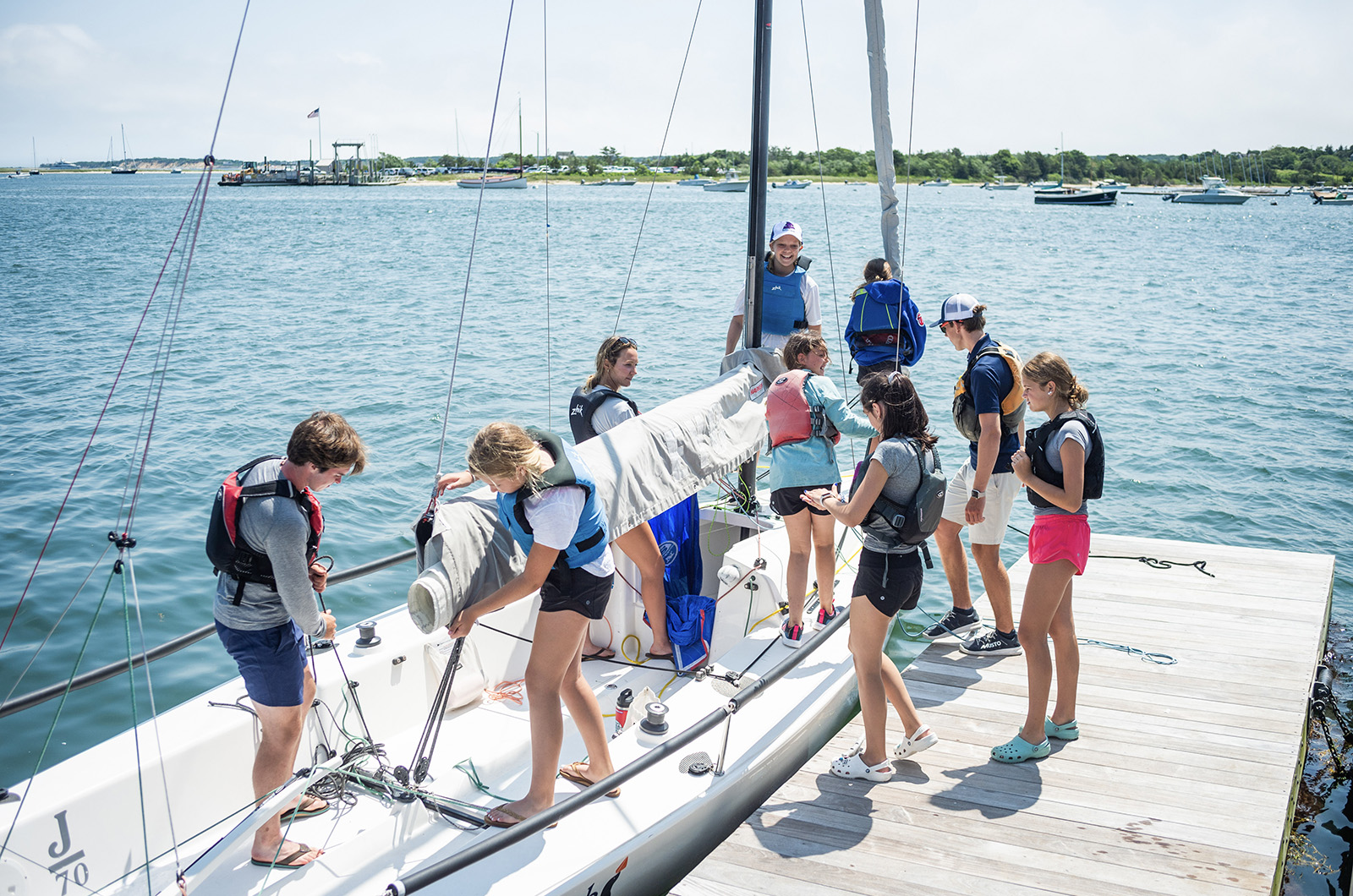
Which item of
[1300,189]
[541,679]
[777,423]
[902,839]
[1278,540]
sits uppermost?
[1300,189]

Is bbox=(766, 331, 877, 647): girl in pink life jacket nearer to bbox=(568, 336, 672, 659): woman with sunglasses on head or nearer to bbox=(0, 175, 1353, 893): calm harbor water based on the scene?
bbox=(568, 336, 672, 659): woman with sunglasses on head

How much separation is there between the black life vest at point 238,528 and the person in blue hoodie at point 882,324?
3459 millimetres

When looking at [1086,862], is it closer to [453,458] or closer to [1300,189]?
[453,458]

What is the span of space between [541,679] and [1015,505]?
801cm

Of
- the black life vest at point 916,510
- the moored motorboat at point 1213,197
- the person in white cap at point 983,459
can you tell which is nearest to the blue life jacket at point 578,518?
the black life vest at point 916,510

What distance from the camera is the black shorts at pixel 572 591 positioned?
10.3 feet

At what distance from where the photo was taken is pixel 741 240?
45594 mm

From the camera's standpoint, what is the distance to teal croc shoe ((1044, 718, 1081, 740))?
4.04 metres

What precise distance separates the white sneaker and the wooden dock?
0.10 m

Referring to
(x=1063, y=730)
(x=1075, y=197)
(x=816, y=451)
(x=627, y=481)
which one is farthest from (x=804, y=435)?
(x=1075, y=197)

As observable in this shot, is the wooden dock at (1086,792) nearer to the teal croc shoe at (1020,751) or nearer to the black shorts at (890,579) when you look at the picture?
the teal croc shoe at (1020,751)

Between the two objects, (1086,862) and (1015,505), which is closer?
(1086,862)

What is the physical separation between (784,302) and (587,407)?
165cm

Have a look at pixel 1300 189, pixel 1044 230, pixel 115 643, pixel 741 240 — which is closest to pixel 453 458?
pixel 115 643
